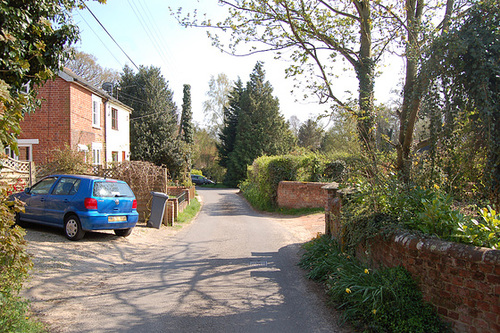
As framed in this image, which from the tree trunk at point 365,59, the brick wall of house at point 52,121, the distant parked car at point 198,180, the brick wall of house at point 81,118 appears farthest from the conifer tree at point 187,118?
the tree trunk at point 365,59

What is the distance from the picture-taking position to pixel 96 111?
70.5 feet

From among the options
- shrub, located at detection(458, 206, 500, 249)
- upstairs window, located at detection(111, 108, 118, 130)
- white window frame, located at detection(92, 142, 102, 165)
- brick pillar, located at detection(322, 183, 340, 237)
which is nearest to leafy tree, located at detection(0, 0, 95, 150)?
shrub, located at detection(458, 206, 500, 249)

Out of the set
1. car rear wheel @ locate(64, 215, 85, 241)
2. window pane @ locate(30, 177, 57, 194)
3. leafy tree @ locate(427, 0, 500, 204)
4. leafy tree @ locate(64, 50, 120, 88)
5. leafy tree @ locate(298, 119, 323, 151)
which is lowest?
car rear wheel @ locate(64, 215, 85, 241)

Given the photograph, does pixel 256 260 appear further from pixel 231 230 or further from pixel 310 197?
pixel 310 197

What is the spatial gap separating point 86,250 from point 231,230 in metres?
5.73

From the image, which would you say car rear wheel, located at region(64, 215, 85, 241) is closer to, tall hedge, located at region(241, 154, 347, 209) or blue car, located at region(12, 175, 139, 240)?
blue car, located at region(12, 175, 139, 240)

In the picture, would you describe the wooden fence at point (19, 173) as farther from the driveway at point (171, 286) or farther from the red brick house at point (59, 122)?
the driveway at point (171, 286)

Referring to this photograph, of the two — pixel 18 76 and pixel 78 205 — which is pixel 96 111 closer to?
pixel 78 205

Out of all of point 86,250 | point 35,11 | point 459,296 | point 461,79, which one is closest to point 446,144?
point 461,79

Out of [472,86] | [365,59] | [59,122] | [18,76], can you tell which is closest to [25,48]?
[18,76]

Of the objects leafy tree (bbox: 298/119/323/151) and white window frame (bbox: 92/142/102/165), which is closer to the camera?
white window frame (bbox: 92/142/102/165)

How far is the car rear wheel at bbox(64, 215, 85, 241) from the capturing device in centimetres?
925

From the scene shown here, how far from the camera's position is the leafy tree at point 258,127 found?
4431 cm

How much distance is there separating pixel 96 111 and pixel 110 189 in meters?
13.1
